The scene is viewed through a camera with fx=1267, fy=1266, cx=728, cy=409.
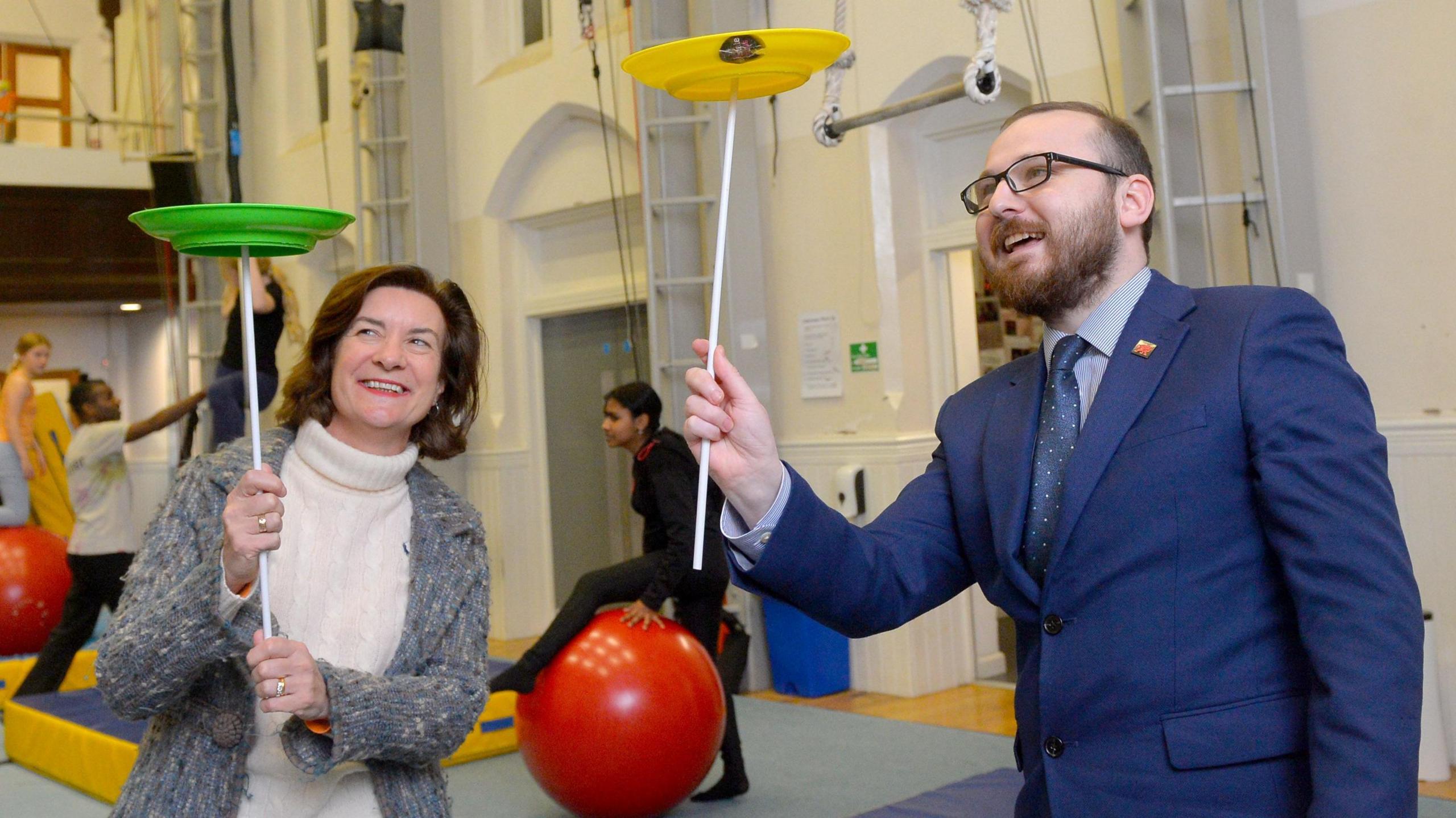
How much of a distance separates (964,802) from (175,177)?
10.1m

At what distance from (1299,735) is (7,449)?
8.40 metres

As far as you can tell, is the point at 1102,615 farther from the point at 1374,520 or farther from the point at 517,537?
the point at 517,537

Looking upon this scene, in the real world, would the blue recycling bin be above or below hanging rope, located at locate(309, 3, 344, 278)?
below

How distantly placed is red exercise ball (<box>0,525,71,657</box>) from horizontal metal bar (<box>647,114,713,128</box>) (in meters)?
4.45

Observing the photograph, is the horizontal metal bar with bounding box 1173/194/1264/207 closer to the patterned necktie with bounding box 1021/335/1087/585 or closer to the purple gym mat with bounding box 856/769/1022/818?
the purple gym mat with bounding box 856/769/1022/818

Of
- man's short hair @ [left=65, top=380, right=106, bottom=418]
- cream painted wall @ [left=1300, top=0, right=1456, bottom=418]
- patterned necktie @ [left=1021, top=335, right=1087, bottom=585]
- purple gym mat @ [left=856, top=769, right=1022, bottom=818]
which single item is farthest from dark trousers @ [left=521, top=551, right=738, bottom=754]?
man's short hair @ [left=65, top=380, right=106, bottom=418]

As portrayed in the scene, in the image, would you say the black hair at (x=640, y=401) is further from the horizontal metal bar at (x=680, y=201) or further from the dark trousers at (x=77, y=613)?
the dark trousers at (x=77, y=613)

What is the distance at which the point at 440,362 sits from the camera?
89.3 inches

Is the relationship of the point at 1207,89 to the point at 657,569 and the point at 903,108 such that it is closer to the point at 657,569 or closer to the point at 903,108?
the point at 903,108

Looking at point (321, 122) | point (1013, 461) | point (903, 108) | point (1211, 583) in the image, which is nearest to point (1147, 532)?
point (1211, 583)

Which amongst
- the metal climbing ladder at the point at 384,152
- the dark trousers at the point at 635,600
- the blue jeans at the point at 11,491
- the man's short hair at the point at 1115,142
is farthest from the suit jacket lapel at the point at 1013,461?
the metal climbing ladder at the point at 384,152

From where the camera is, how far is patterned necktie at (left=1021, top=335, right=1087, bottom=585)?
5.71 feet

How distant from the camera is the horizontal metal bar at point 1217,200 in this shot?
5203mm

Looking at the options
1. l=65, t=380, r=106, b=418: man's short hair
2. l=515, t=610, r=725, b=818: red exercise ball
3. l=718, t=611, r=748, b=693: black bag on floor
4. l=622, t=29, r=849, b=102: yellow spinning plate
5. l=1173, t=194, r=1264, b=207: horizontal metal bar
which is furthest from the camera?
l=65, t=380, r=106, b=418: man's short hair
